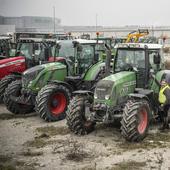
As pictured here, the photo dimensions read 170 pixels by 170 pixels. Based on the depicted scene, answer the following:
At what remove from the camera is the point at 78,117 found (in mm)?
8828

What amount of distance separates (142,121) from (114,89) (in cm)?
101

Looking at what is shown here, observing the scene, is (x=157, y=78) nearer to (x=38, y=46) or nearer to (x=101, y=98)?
(x=101, y=98)

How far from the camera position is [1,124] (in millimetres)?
10711

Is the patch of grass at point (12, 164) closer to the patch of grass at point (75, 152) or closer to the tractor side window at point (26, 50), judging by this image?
the patch of grass at point (75, 152)

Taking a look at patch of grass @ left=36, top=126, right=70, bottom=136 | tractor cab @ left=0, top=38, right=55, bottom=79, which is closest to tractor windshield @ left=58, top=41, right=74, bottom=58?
tractor cab @ left=0, top=38, right=55, bottom=79

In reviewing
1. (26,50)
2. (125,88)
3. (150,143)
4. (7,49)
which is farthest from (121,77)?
(7,49)

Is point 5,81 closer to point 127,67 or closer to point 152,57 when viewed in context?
point 127,67

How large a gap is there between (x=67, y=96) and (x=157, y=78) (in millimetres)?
2918

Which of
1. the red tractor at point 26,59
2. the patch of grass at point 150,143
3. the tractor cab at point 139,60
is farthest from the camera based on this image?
the red tractor at point 26,59

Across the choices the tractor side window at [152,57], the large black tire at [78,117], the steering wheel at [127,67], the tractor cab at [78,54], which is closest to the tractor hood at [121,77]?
the steering wheel at [127,67]

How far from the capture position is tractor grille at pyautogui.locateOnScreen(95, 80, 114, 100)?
8.67m

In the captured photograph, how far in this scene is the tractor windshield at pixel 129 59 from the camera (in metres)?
9.38

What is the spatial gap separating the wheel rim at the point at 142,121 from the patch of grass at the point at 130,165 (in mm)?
1473

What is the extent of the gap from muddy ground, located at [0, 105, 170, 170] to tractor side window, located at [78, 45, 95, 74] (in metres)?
2.59
